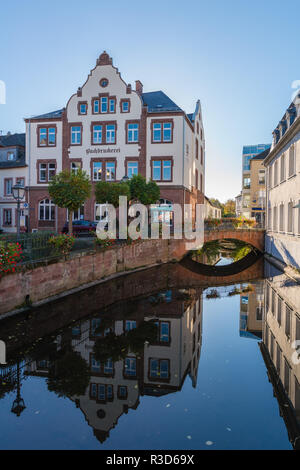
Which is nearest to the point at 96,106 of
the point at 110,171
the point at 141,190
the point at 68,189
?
the point at 110,171

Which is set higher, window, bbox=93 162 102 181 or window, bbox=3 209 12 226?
window, bbox=93 162 102 181

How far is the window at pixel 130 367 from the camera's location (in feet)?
25.3

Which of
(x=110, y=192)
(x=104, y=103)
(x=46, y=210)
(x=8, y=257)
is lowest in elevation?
(x=8, y=257)

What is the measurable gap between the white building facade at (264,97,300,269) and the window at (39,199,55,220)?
847 inches

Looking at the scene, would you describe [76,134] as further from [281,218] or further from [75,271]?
[75,271]

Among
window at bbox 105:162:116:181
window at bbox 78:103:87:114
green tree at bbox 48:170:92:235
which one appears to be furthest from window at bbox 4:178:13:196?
green tree at bbox 48:170:92:235

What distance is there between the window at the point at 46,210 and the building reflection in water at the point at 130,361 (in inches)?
955

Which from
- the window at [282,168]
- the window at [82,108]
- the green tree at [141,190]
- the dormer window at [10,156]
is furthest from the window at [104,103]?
the window at [282,168]

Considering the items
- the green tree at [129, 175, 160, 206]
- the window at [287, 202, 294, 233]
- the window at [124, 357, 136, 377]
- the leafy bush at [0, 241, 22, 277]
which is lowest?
the window at [124, 357, 136, 377]

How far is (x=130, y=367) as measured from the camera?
8031 mm

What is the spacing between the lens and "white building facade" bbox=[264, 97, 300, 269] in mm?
19172

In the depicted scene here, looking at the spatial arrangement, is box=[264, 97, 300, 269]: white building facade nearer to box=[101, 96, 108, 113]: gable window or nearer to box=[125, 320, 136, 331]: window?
box=[125, 320, 136, 331]: window

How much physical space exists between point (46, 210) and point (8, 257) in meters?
25.4

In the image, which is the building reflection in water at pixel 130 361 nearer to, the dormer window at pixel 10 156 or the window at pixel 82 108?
the window at pixel 82 108
